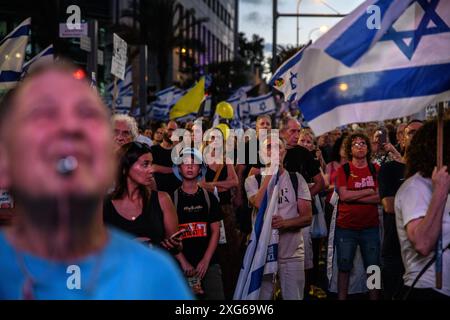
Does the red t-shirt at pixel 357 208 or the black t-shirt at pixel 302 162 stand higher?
the black t-shirt at pixel 302 162

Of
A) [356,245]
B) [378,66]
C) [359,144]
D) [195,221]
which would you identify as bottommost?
[356,245]

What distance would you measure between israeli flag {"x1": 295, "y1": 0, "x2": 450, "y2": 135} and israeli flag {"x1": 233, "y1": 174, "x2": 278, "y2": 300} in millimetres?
2286

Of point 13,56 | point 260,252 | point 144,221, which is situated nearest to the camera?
point 144,221

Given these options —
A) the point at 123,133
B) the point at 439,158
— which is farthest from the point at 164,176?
the point at 439,158

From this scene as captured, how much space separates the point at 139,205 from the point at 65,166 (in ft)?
11.9

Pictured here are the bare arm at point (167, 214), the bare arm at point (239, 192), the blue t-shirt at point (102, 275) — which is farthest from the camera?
the bare arm at point (239, 192)

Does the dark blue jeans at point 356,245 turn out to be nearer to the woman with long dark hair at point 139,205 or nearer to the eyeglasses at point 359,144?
the eyeglasses at point 359,144

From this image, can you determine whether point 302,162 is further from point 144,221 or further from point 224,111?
point 224,111

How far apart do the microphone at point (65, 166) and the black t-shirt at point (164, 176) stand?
20.9ft

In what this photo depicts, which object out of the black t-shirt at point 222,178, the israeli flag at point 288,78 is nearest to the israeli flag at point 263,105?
the israeli flag at point 288,78

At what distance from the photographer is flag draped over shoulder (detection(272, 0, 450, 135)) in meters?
3.88

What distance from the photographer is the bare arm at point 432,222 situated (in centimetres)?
364

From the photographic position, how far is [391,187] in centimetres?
623
